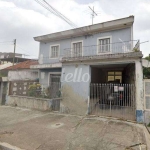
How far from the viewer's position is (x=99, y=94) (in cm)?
896

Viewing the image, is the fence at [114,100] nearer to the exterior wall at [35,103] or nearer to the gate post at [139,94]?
the gate post at [139,94]

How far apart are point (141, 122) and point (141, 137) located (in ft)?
6.14

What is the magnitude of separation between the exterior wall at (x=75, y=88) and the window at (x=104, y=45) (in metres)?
2.51

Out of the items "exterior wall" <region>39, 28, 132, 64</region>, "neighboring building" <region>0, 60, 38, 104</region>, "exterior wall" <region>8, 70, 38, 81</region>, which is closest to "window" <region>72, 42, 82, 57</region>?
"exterior wall" <region>39, 28, 132, 64</region>

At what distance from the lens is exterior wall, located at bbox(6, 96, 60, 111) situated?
32.1 ft

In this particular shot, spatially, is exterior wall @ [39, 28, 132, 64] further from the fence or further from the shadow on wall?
the shadow on wall

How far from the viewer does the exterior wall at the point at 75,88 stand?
8.70m

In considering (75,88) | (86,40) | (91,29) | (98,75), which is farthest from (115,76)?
(75,88)

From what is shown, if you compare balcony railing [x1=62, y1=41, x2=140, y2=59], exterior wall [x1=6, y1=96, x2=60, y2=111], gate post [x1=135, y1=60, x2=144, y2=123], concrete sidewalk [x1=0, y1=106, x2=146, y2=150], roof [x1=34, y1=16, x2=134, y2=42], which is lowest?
concrete sidewalk [x1=0, y1=106, x2=146, y2=150]

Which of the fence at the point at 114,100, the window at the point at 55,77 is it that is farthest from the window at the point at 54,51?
the fence at the point at 114,100

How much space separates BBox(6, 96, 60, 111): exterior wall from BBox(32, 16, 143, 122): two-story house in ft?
3.32

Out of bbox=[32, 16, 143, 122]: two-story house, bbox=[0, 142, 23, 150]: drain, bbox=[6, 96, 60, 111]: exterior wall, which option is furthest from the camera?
bbox=[6, 96, 60, 111]: exterior wall

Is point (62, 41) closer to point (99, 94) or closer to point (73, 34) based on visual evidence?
point (73, 34)

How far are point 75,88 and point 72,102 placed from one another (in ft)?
3.24
